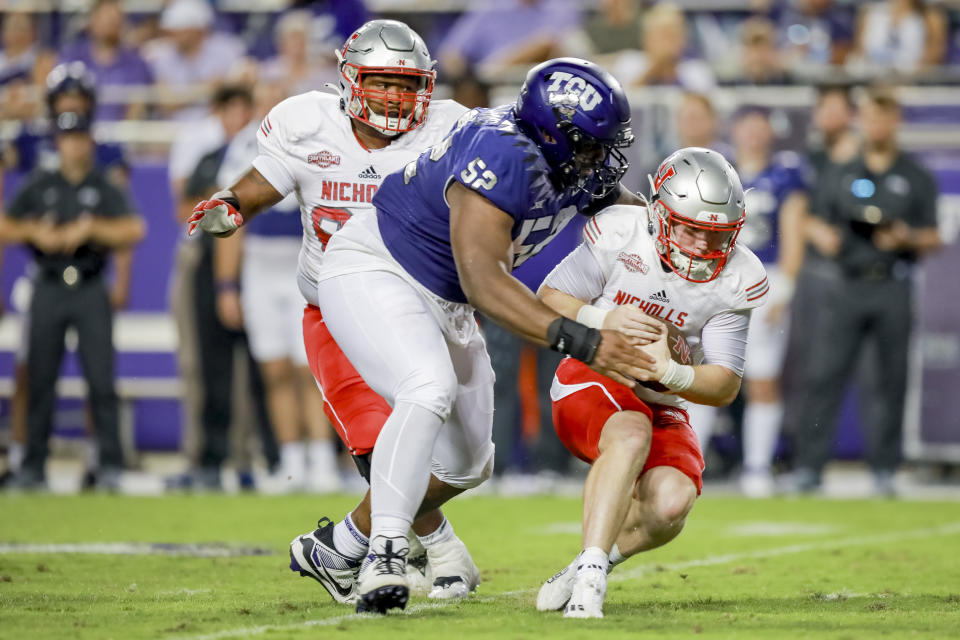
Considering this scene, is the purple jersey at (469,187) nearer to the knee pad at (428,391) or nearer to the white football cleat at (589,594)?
the knee pad at (428,391)

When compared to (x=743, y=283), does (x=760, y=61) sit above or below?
above

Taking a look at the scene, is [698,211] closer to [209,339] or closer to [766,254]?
[766,254]

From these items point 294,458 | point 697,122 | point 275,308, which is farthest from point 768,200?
point 294,458

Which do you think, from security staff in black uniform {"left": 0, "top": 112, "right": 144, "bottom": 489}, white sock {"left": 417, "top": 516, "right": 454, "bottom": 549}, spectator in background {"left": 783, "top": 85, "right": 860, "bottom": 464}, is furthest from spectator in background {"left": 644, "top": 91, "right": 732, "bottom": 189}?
white sock {"left": 417, "top": 516, "right": 454, "bottom": 549}

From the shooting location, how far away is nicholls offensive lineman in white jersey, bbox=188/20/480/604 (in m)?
5.02

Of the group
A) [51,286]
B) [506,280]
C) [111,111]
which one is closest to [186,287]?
[51,286]

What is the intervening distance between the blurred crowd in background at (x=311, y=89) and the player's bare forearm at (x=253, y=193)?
4018 mm

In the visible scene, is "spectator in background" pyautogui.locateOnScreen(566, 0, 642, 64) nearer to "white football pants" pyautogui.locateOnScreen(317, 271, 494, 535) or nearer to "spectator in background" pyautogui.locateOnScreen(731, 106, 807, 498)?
"spectator in background" pyautogui.locateOnScreen(731, 106, 807, 498)

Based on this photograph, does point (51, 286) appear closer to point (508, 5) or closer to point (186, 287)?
point (186, 287)

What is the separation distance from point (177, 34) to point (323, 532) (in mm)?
8624

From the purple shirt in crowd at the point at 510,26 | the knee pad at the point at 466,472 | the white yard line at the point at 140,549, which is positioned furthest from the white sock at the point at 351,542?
the purple shirt in crowd at the point at 510,26

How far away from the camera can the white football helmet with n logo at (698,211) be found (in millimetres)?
4645

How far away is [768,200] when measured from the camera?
954 cm

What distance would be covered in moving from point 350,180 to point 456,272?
33.2 inches
